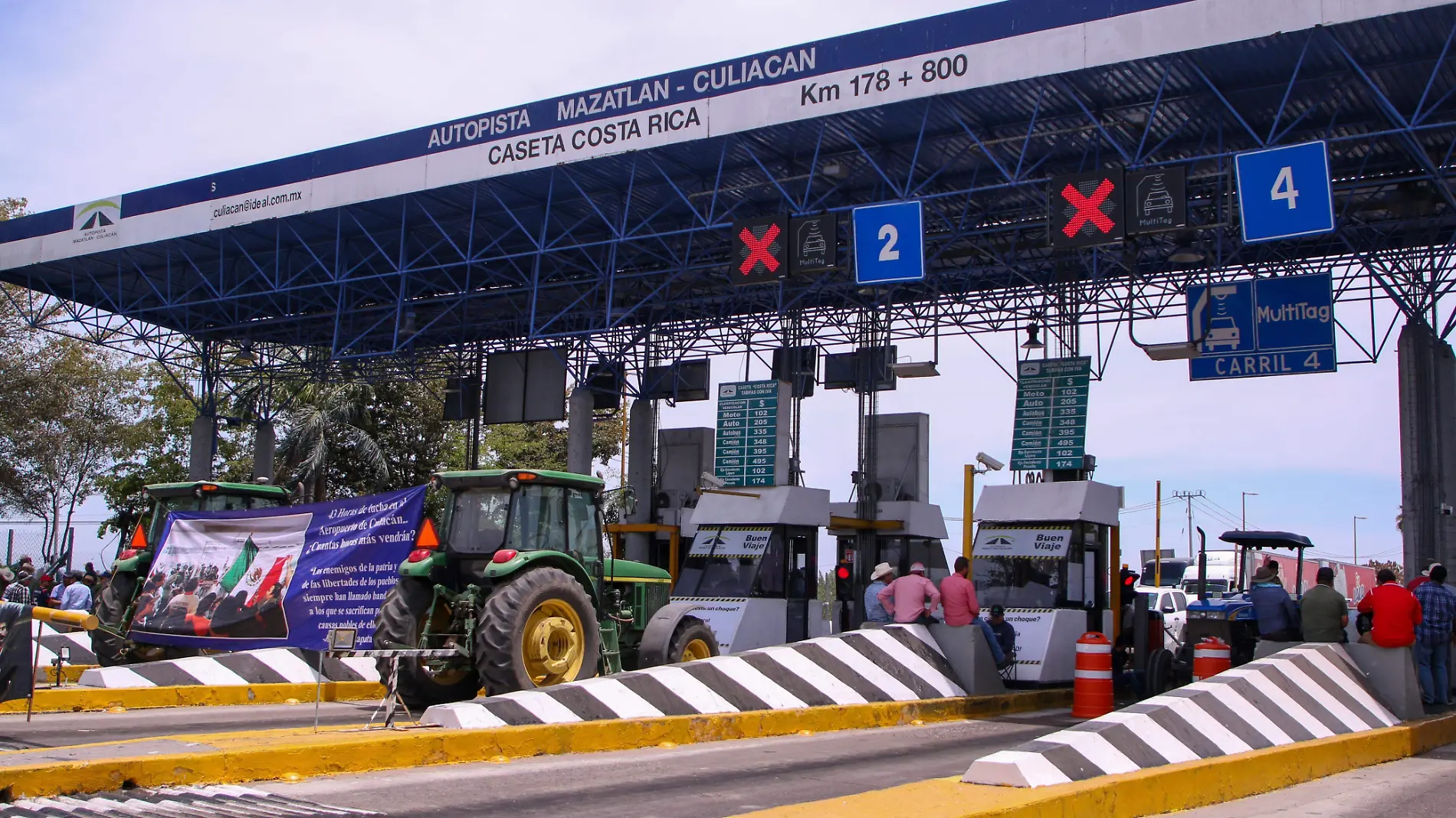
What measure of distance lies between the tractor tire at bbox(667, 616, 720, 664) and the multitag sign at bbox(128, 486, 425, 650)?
2726mm

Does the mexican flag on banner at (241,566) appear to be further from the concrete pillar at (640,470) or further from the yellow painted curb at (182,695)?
the concrete pillar at (640,470)

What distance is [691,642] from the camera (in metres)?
13.6

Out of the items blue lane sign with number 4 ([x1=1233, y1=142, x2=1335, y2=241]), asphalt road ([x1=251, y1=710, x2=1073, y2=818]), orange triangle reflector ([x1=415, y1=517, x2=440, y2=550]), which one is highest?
blue lane sign with number 4 ([x1=1233, y1=142, x2=1335, y2=241])

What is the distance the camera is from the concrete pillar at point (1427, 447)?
792 inches

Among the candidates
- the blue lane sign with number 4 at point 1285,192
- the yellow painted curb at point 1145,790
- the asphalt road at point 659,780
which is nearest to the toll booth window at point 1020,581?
the blue lane sign with number 4 at point 1285,192

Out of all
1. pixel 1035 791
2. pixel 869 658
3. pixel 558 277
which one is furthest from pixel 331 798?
pixel 558 277

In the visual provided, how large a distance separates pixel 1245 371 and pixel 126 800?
18104 millimetres

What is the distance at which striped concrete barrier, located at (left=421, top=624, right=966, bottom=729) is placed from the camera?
29.8 ft

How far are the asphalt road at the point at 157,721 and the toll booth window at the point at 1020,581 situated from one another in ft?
27.0

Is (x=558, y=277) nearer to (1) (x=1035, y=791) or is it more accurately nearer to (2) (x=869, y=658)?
(2) (x=869, y=658)

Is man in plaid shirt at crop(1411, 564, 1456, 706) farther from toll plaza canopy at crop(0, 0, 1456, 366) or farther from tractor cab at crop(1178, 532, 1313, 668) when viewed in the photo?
toll plaza canopy at crop(0, 0, 1456, 366)

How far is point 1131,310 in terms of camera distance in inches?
896

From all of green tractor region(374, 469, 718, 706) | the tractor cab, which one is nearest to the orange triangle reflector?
green tractor region(374, 469, 718, 706)

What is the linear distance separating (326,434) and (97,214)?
12133 millimetres
